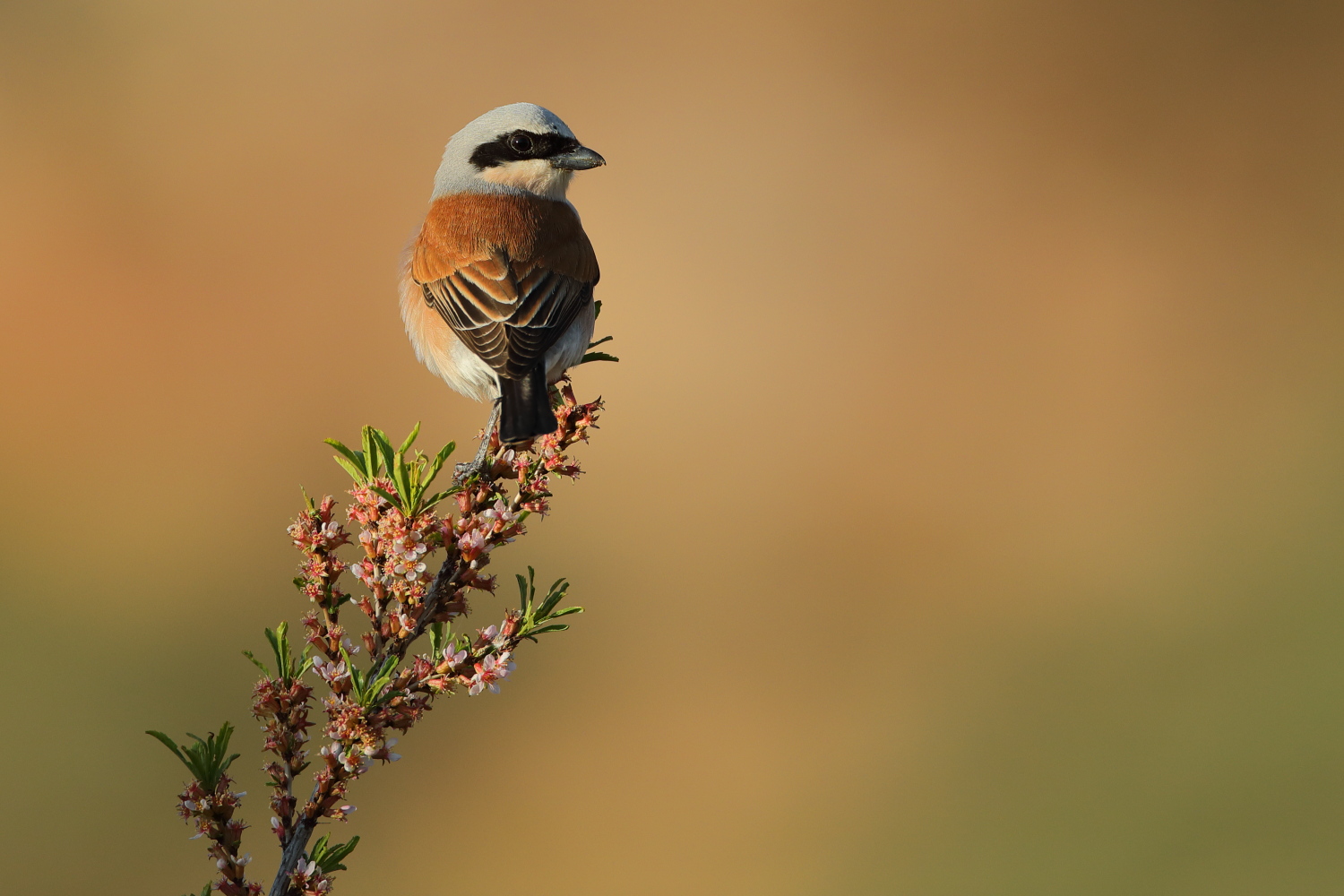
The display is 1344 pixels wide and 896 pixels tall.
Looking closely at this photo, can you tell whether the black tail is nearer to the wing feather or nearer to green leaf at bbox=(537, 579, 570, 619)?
the wing feather

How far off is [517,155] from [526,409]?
179cm

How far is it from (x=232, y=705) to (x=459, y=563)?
6435mm

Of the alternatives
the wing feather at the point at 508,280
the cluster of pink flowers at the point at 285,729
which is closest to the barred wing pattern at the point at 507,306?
the wing feather at the point at 508,280

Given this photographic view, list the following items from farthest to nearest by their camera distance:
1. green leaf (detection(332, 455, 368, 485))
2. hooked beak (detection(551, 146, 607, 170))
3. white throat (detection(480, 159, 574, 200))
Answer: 1. white throat (detection(480, 159, 574, 200))
2. hooked beak (detection(551, 146, 607, 170))
3. green leaf (detection(332, 455, 368, 485))

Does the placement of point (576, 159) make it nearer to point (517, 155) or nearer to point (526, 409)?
point (517, 155)

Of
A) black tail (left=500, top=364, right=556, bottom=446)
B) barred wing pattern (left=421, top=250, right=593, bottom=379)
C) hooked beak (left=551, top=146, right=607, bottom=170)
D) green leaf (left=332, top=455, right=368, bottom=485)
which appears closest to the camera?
green leaf (left=332, top=455, right=368, bottom=485)

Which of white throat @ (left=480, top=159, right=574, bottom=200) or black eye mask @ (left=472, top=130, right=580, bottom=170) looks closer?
black eye mask @ (left=472, top=130, right=580, bottom=170)

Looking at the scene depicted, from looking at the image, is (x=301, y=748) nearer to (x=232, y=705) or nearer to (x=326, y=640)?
(x=326, y=640)

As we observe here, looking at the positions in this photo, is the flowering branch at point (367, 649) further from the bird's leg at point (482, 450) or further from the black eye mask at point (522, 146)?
the black eye mask at point (522, 146)

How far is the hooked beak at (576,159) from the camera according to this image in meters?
4.03

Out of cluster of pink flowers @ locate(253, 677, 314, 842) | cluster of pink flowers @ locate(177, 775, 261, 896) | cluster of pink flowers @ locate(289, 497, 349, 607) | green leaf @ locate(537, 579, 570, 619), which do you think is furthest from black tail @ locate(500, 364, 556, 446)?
cluster of pink flowers @ locate(177, 775, 261, 896)

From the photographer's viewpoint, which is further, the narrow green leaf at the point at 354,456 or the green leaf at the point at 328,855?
the narrow green leaf at the point at 354,456

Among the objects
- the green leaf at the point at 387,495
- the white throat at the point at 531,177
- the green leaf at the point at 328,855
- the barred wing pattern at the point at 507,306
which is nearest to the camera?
the green leaf at the point at 328,855

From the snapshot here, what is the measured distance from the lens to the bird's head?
4.04 m
